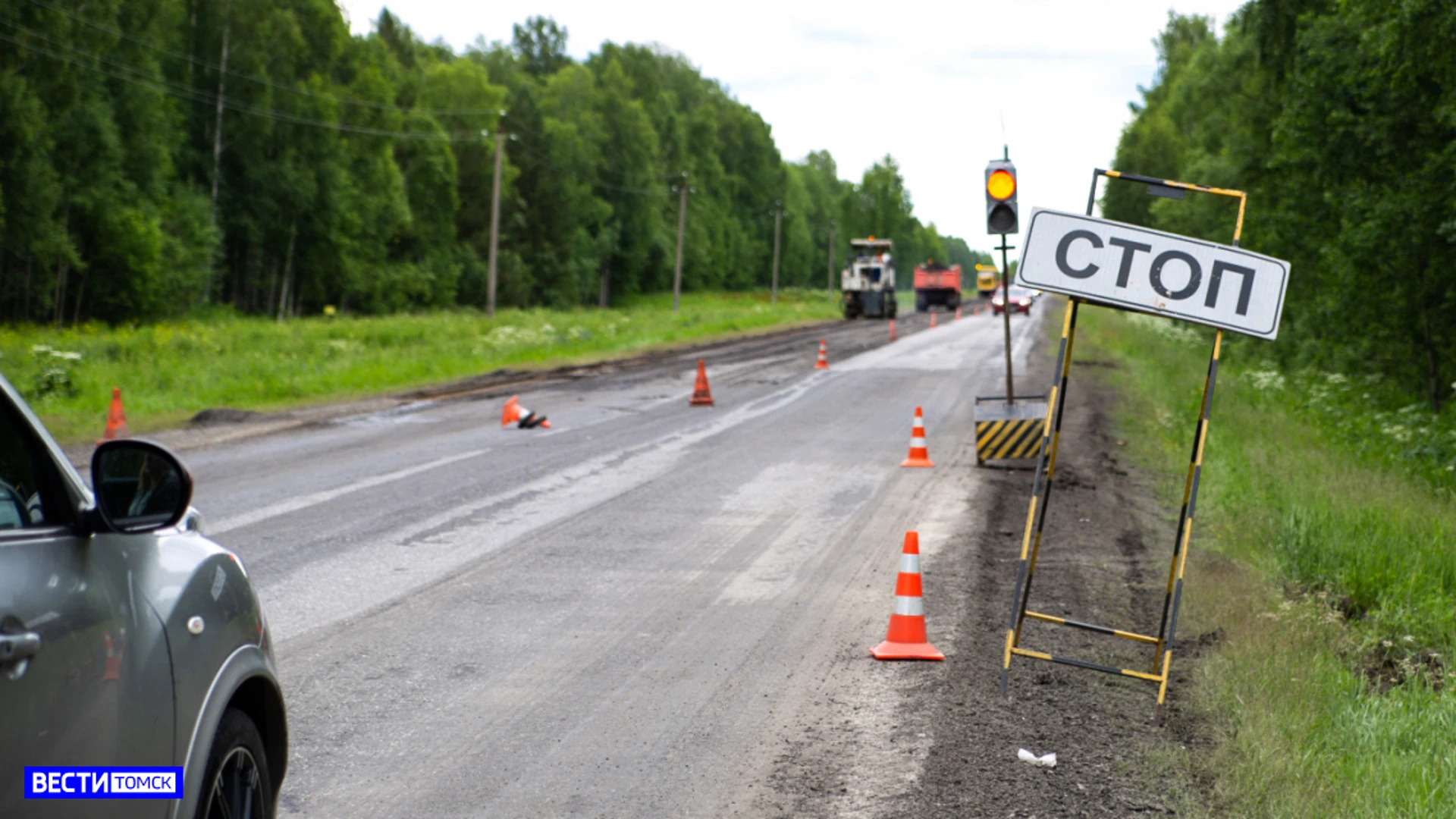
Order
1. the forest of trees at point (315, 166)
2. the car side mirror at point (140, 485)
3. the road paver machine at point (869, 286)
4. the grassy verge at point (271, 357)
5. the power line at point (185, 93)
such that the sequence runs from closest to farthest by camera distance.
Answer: the car side mirror at point (140, 485), the grassy verge at point (271, 357), the power line at point (185, 93), the forest of trees at point (315, 166), the road paver machine at point (869, 286)

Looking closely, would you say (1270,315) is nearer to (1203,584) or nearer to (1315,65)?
(1203,584)

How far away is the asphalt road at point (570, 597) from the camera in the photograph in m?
5.12

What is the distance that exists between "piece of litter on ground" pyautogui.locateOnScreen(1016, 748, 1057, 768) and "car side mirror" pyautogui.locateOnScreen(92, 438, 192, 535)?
3662 millimetres

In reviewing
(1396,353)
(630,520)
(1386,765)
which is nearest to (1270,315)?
(1386,765)

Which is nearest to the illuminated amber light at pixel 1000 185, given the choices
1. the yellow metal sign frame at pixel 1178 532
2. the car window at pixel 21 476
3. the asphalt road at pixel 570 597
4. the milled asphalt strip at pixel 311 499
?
the asphalt road at pixel 570 597

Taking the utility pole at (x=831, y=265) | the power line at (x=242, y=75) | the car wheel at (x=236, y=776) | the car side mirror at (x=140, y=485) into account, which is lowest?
the utility pole at (x=831, y=265)

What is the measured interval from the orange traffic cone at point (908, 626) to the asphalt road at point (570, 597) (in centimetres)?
16

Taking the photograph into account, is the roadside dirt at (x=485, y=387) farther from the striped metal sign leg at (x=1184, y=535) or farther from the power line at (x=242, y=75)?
the power line at (x=242, y=75)

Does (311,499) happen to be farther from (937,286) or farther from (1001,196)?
(937,286)

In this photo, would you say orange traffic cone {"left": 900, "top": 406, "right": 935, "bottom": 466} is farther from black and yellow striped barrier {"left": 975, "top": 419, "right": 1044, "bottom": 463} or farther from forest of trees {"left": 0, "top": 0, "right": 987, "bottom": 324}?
forest of trees {"left": 0, "top": 0, "right": 987, "bottom": 324}

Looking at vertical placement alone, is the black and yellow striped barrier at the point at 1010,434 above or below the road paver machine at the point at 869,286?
above

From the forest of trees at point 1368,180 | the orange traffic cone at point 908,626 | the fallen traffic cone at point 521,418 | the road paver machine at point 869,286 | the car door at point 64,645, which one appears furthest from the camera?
the road paver machine at point 869,286

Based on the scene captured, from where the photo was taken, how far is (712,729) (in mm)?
5625

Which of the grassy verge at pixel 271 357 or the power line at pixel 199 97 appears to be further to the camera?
the power line at pixel 199 97
